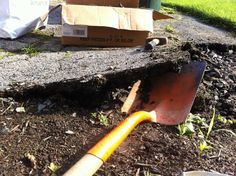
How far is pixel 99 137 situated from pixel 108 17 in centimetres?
167

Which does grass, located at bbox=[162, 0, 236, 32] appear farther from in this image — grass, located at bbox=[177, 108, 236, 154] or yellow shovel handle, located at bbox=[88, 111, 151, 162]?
yellow shovel handle, located at bbox=[88, 111, 151, 162]

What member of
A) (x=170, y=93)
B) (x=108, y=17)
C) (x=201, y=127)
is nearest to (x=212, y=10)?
(x=108, y=17)

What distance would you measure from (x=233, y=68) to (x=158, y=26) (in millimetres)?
1468

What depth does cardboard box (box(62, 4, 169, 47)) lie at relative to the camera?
11.7 feet

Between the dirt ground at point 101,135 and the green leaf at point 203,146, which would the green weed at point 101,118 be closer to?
the dirt ground at point 101,135

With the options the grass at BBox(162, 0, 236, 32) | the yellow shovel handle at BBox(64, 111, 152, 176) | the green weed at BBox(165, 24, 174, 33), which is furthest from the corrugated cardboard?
the yellow shovel handle at BBox(64, 111, 152, 176)

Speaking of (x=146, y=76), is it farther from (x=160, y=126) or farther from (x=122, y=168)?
(x=122, y=168)

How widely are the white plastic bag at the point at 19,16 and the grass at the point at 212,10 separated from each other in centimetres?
209

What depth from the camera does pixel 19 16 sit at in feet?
12.6

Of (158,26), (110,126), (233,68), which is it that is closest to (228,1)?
(158,26)

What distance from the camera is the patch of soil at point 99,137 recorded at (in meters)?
1.95

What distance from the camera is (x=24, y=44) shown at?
3721 mm

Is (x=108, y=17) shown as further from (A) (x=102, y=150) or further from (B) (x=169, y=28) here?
(A) (x=102, y=150)

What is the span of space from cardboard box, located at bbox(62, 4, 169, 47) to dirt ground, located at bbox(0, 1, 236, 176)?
0.85 metres
